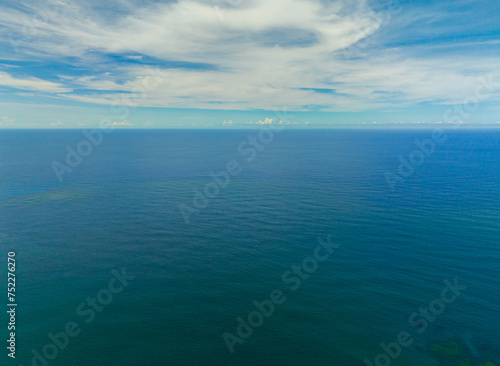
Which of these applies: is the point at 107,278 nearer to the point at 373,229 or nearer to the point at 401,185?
the point at 373,229

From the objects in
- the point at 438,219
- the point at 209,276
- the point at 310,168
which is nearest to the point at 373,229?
the point at 438,219

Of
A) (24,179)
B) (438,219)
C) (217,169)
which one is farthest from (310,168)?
(24,179)

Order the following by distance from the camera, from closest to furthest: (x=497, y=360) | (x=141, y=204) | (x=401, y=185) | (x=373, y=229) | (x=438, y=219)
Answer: (x=497, y=360) → (x=373, y=229) → (x=438, y=219) → (x=141, y=204) → (x=401, y=185)

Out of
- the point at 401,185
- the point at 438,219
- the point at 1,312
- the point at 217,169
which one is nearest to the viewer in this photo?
the point at 1,312

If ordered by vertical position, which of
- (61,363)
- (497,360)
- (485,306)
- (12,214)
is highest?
(12,214)

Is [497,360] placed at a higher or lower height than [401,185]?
lower

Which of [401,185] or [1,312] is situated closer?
[1,312]

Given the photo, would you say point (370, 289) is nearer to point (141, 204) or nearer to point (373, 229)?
point (373, 229)
